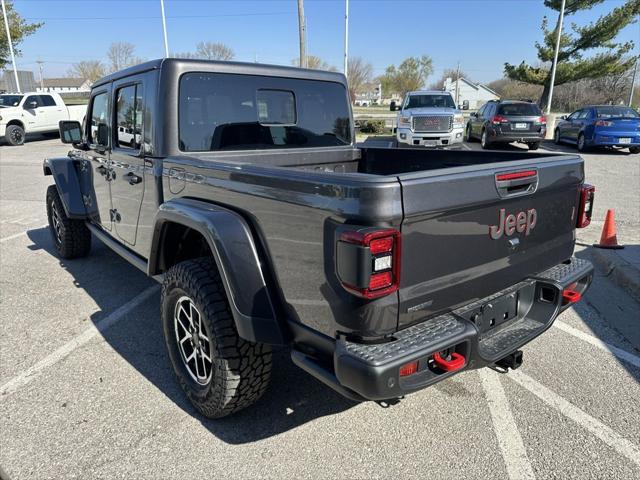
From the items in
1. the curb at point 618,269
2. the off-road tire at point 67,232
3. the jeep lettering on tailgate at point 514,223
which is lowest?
the curb at point 618,269

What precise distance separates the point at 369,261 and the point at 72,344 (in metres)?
2.87

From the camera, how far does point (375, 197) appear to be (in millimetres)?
1838

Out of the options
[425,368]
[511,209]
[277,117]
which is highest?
[277,117]

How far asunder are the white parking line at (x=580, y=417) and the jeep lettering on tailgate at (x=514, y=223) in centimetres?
114

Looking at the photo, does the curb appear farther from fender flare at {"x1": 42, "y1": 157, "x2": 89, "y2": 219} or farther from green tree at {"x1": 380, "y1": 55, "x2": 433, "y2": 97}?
green tree at {"x1": 380, "y1": 55, "x2": 433, "y2": 97}

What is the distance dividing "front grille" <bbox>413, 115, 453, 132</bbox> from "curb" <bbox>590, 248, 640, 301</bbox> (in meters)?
9.05

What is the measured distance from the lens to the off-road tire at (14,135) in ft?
61.3

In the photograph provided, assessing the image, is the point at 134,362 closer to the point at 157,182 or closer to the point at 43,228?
the point at 157,182

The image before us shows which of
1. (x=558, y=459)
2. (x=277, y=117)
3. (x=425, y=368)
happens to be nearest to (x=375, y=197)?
(x=425, y=368)

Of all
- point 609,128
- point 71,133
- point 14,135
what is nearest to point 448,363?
point 71,133

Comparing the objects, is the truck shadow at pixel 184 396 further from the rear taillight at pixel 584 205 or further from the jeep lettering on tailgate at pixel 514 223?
the rear taillight at pixel 584 205

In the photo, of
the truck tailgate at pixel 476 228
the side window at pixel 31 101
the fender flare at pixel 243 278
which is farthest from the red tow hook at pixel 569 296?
the side window at pixel 31 101

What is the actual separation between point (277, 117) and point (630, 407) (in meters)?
3.04

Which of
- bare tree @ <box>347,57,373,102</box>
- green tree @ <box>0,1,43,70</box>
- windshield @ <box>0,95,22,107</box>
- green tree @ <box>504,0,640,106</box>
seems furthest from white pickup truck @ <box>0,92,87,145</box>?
bare tree @ <box>347,57,373,102</box>
